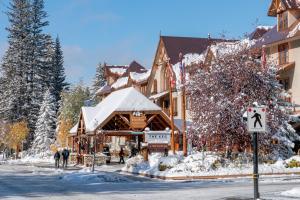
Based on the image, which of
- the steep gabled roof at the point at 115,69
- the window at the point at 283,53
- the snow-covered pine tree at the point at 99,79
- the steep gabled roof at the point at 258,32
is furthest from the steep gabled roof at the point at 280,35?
the snow-covered pine tree at the point at 99,79

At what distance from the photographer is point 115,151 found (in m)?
59.9

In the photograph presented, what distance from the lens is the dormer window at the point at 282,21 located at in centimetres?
4359

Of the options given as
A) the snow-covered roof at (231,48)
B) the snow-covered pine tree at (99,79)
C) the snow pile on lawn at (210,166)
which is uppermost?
the snow-covered pine tree at (99,79)

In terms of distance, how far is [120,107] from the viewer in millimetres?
40969

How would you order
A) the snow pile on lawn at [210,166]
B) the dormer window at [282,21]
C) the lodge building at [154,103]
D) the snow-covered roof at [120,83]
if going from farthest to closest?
the snow-covered roof at [120,83] < the dormer window at [282,21] < the lodge building at [154,103] < the snow pile on lawn at [210,166]

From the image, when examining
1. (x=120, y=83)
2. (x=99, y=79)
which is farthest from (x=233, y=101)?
(x=99, y=79)

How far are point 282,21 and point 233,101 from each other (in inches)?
678

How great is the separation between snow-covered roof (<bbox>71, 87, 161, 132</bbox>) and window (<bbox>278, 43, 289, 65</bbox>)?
35.1ft

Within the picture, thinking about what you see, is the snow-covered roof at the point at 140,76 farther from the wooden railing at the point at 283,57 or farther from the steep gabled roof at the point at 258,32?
the wooden railing at the point at 283,57

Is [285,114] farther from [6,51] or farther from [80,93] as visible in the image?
[6,51]

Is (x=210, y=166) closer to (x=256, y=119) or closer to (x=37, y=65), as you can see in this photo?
(x=256, y=119)

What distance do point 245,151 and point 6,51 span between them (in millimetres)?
68496

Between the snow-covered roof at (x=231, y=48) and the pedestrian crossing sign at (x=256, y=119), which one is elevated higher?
the snow-covered roof at (x=231, y=48)

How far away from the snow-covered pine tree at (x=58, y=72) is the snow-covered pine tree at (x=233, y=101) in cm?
7008
